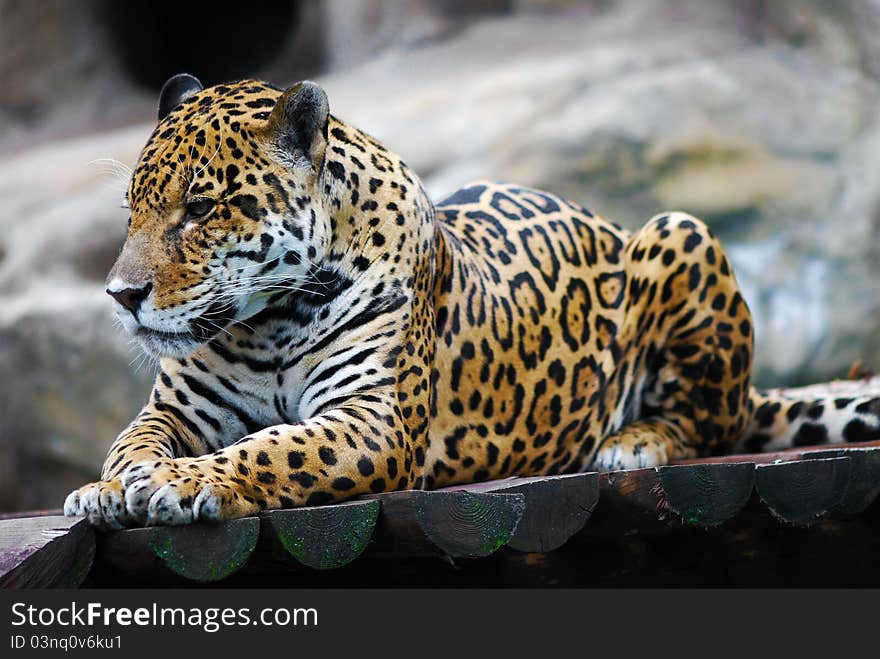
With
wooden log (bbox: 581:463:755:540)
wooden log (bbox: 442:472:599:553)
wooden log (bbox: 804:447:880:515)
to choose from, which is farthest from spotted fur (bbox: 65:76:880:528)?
wooden log (bbox: 804:447:880:515)

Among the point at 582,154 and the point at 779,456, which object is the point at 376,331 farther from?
the point at 582,154

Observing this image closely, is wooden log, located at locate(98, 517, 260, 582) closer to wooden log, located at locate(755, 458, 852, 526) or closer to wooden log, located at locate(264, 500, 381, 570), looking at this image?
wooden log, located at locate(264, 500, 381, 570)

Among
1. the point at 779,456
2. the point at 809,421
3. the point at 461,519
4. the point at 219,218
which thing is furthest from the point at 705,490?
the point at 809,421

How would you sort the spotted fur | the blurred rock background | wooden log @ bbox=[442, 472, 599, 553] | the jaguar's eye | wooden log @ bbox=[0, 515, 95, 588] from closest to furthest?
wooden log @ bbox=[0, 515, 95, 588] → wooden log @ bbox=[442, 472, 599, 553] → the spotted fur → the jaguar's eye → the blurred rock background

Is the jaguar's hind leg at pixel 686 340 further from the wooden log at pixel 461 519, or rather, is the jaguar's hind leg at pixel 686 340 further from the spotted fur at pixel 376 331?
the wooden log at pixel 461 519

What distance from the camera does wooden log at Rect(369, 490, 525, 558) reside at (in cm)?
399

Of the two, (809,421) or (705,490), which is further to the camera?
(809,421)

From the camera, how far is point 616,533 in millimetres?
4578

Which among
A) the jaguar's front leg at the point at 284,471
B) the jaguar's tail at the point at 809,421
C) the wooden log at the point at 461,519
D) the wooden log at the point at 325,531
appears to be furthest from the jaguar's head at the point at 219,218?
the jaguar's tail at the point at 809,421

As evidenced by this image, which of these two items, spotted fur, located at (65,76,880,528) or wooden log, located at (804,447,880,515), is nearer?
wooden log, located at (804,447,880,515)

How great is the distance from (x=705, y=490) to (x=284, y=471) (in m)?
1.47

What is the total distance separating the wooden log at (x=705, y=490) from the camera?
4352 mm

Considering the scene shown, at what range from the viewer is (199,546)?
13.0 ft

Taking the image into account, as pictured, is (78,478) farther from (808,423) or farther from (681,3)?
(808,423)
